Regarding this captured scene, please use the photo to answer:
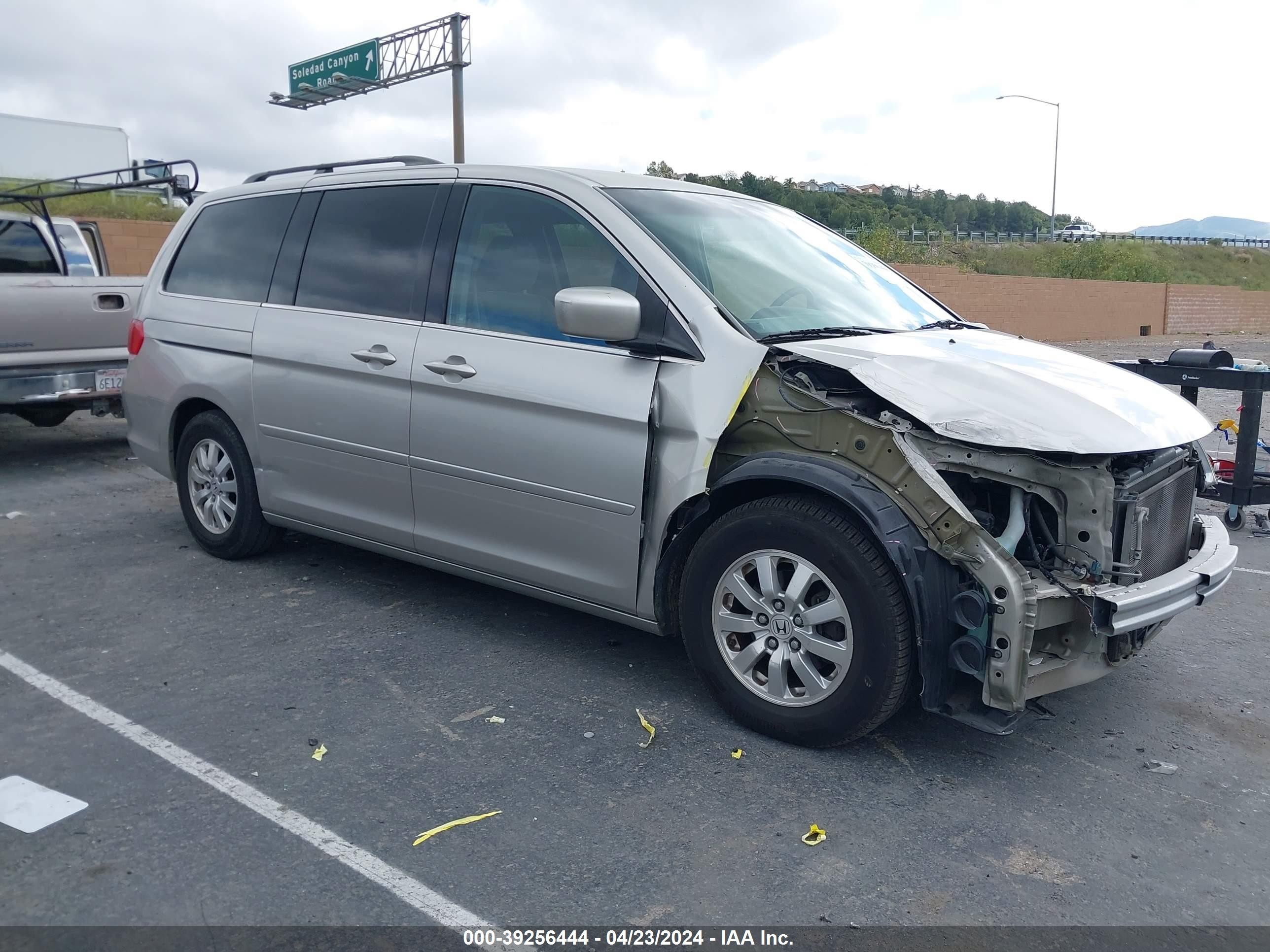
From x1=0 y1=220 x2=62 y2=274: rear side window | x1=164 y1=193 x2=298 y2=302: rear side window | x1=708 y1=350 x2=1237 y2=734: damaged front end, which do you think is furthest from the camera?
x1=0 y1=220 x2=62 y2=274: rear side window

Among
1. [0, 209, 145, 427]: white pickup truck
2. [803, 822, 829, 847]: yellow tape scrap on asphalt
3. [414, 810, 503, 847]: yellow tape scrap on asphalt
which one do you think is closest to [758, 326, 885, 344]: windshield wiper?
[803, 822, 829, 847]: yellow tape scrap on asphalt

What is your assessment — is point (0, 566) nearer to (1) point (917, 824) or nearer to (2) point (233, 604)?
(2) point (233, 604)

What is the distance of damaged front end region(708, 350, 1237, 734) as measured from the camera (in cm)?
319

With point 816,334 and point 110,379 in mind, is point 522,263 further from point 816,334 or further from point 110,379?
point 110,379

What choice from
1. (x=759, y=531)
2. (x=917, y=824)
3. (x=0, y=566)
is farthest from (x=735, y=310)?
(x=0, y=566)

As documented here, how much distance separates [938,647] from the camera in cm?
324

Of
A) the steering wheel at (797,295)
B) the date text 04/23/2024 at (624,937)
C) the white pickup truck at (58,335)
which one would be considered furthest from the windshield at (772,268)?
the white pickup truck at (58,335)

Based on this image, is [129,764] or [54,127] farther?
[54,127]

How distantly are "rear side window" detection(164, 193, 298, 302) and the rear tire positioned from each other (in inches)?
27.0

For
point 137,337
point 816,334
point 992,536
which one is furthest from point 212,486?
point 992,536

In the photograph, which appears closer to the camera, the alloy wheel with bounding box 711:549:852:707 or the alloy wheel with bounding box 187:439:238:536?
the alloy wheel with bounding box 711:549:852:707

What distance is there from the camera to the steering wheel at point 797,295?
4098mm

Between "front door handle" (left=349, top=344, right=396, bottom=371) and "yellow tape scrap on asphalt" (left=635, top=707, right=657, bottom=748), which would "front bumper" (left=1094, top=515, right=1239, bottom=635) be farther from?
"front door handle" (left=349, top=344, right=396, bottom=371)

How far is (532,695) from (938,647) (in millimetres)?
1576
